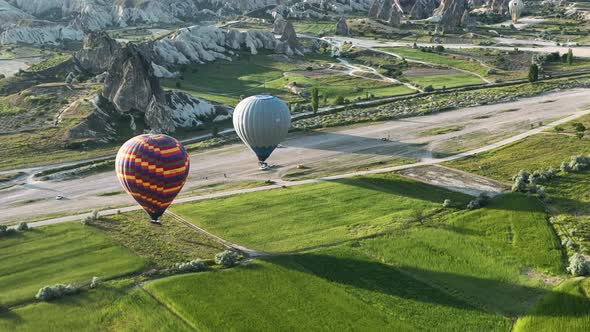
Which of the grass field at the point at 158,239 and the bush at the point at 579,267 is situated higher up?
the grass field at the point at 158,239

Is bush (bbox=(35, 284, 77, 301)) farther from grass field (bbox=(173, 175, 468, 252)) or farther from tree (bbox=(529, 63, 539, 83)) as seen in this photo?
tree (bbox=(529, 63, 539, 83))

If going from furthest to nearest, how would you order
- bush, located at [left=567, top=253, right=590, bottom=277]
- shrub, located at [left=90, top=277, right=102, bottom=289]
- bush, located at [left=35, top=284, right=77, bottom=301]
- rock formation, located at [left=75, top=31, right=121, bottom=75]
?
rock formation, located at [left=75, top=31, right=121, bottom=75]
bush, located at [left=567, top=253, right=590, bottom=277]
shrub, located at [left=90, top=277, right=102, bottom=289]
bush, located at [left=35, top=284, right=77, bottom=301]

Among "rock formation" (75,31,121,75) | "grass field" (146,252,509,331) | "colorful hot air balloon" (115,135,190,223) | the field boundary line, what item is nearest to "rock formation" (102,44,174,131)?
"rock formation" (75,31,121,75)

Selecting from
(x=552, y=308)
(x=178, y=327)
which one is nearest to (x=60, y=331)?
(x=178, y=327)

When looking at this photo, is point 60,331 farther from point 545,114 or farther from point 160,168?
point 545,114

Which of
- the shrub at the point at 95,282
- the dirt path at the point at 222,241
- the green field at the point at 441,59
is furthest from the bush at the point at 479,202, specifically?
the green field at the point at 441,59

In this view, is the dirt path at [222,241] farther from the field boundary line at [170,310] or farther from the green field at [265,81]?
the green field at [265,81]
